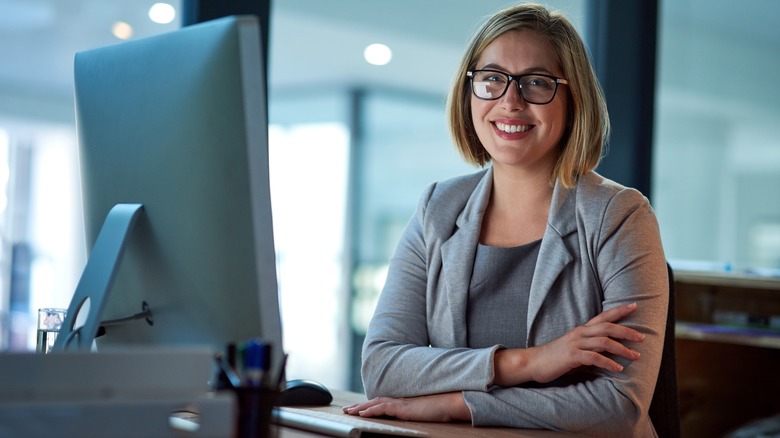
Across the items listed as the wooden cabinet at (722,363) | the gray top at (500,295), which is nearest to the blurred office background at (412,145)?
the wooden cabinet at (722,363)

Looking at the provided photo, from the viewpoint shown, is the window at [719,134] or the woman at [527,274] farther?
the window at [719,134]

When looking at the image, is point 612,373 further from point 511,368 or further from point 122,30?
point 122,30

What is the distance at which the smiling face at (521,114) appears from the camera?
1818 mm

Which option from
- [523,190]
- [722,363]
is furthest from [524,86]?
[722,363]

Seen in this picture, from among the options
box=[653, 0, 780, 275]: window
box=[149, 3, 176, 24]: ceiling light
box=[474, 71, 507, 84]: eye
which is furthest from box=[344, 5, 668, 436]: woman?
box=[653, 0, 780, 275]: window

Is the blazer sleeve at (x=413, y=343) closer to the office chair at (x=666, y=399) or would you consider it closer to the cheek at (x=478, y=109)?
the cheek at (x=478, y=109)

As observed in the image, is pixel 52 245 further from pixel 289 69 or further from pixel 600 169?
pixel 600 169

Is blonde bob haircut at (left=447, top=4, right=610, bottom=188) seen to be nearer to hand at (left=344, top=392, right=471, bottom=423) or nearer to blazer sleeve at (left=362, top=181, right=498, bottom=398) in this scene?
blazer sleeve at (left=362, top=181, right=498, bottom=398)

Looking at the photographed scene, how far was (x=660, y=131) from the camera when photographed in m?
4.06

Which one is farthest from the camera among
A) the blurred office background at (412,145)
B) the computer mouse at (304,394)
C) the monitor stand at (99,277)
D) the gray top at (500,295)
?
the blurred office background at (412,145)

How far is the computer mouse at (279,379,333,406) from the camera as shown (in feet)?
5.45

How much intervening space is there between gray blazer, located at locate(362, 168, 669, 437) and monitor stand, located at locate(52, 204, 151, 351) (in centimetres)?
61

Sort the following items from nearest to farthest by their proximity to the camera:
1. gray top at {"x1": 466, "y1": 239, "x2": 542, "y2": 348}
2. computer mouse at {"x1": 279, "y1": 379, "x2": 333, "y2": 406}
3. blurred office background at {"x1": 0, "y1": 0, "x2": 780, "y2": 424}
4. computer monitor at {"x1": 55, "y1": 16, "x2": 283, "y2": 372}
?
computer monitor at {"x1": 55, "y1": 16, "x2": 283, "y2": 372} < computer mouse at {"x1": 279, "y1": 379, "x2": 333, "y2": 406} < gray top at {"x1": 466, "y1": 239, "x2": 542, "y2": 348} < blurred office background at {"x1": 0, "y1": 0, "x2": 780, "y2": 424}

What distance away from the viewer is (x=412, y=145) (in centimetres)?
406
